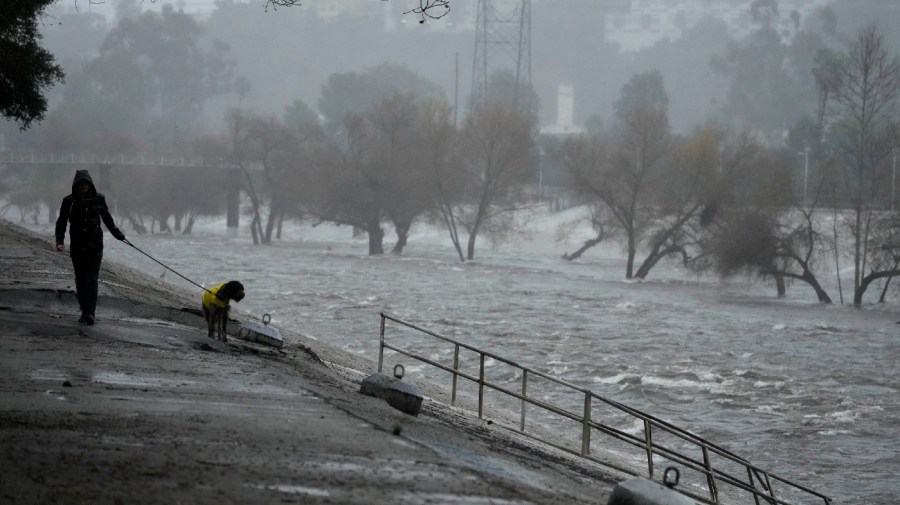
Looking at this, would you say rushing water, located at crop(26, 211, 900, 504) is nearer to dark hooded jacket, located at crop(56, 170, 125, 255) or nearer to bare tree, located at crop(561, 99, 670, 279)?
bare tree, located at crop(561, 99, 670, 279)

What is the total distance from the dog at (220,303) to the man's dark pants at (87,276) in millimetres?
1355

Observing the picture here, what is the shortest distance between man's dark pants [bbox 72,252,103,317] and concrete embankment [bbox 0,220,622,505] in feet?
1.03

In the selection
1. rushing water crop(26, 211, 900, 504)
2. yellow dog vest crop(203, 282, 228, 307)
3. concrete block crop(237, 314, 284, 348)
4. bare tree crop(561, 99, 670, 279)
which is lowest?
rushing water crop(26, 211, 900, 504)

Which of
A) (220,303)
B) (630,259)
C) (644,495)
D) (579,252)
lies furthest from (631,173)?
(644,495)

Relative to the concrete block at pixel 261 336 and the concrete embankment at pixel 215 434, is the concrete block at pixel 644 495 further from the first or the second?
the concrete block at pixel 261 336

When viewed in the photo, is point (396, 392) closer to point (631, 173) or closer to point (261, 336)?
point (261, 336)

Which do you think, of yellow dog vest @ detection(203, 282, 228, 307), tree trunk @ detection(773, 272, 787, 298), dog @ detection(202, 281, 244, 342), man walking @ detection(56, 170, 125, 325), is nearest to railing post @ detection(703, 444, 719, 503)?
dog @ detection(202, 281, 244, 342)

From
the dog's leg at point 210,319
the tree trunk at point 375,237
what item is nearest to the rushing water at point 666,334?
the tree trunk at point 375,237

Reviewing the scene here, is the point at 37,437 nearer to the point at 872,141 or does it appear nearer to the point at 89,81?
the point at 872,141

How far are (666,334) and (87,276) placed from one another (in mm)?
27842

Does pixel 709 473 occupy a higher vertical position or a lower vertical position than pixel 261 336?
lower

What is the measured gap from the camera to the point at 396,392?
1369 centimetres

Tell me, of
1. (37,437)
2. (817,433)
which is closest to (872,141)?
(817,433)

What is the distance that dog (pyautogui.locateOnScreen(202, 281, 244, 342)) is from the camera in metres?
15.0
